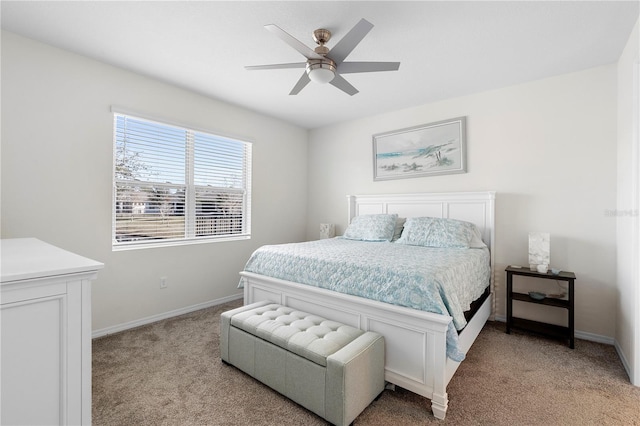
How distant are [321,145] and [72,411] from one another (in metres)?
4.32

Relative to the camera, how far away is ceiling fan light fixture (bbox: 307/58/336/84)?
2.05 metres

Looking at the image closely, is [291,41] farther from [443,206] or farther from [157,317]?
[157,317]

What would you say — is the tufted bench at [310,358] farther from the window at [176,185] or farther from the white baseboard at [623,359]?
the white baseboard at [623,359]

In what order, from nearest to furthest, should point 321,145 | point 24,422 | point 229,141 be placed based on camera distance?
point 24,422
point 229,141
point 321,145

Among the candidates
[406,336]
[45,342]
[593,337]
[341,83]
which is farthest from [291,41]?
[593,337]

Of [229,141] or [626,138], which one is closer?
[626,138]

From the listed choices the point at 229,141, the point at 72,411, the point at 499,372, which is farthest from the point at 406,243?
the point at 72,411

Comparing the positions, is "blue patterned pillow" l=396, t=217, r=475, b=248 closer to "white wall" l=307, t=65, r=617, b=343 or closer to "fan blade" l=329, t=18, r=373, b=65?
"white wall" l=307, t=65, r=617, b=343

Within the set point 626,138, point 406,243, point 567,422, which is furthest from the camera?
point 406,243

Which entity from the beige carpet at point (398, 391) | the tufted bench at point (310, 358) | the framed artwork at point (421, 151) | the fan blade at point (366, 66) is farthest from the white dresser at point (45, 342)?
the framed artwork at point (421, 151)

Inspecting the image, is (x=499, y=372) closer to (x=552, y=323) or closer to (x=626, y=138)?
(x=552, y=323)

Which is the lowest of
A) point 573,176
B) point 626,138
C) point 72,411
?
point 72,411

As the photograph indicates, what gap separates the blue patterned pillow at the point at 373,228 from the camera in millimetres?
3498

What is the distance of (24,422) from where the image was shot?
94 cm
